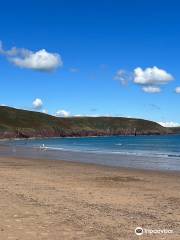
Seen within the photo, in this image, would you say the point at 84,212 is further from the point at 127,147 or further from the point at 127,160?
the point at 127,147

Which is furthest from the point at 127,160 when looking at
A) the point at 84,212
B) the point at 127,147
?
the point at 127,147

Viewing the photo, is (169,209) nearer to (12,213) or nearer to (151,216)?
(151,216)

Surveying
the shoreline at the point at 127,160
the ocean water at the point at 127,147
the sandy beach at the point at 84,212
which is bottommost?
the sandy beach at the point at 84,212

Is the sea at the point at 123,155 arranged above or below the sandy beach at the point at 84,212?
above

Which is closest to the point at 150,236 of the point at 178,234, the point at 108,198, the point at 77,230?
the point at 178,234

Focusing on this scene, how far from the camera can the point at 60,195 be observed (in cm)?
1652

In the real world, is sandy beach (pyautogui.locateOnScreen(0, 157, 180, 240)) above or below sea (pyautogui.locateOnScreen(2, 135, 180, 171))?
below

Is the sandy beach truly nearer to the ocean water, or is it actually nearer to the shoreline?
the shoreline

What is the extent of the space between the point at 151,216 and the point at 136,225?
53.4 inches

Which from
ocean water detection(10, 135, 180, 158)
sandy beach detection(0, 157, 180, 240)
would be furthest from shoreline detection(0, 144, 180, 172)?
sandy beach detection(0, 157, 180, 240)

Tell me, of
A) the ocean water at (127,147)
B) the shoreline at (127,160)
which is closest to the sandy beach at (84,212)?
the shoreline at (127,160)

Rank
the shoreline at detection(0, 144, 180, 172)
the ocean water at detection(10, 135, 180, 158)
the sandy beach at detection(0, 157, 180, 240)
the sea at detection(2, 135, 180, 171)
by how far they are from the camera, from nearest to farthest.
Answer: the sandy beach at detection(0, 157, 180, 240)
the shoreline at detection(0, 144, 180, 172)
the sea at detection(2, 135, 180, 171)
the ocean water at detection(10, 135, 180, 158)

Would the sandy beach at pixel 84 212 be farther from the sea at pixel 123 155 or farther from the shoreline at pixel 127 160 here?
the sea at pixel 123 155

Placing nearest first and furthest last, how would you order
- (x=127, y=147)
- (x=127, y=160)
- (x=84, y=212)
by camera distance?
(x=84, y=212) → (x=127, y=160) → (x=127, y=147)
